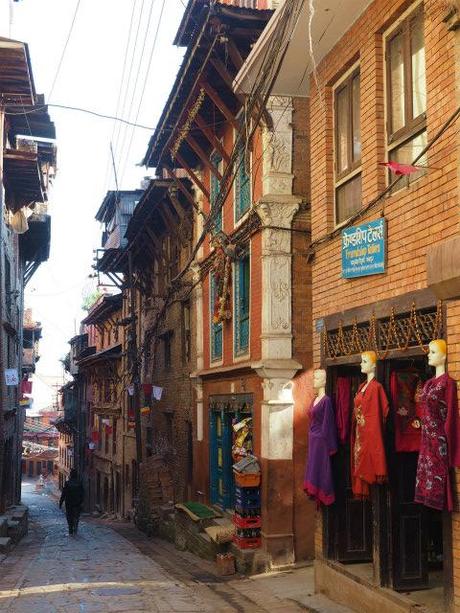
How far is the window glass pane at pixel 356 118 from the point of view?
1017 centimetres

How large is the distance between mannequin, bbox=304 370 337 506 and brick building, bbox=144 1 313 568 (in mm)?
3353

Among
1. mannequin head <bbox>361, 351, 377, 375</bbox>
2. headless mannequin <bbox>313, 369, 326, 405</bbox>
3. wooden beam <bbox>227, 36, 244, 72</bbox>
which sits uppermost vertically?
wooden beam <bbox>227, 36, 244, 72</bbox>

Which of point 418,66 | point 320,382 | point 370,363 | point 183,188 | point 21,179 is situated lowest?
point 320,382

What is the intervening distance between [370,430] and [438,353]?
168 cm

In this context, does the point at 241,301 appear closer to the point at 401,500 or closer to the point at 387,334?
the point at 387,334

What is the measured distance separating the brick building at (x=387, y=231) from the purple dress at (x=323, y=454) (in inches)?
11.2

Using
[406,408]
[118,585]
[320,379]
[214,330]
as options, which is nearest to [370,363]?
[406,408]

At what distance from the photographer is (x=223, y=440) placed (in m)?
17.5

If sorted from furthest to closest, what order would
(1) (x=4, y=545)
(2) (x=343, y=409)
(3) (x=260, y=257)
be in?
1. (1) (x=4, y=545)
2. (3) (x=260, y=257)
3. (2) (x=343, y=409)

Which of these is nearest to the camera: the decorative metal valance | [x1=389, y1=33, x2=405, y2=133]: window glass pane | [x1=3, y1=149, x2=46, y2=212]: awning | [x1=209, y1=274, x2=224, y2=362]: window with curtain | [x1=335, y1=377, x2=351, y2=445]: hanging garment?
the decorative metal valance

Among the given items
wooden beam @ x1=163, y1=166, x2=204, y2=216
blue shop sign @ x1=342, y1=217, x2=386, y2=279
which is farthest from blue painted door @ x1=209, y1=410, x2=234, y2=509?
blue shop sign @ x1=342, y1=217, x2=386, y2=279

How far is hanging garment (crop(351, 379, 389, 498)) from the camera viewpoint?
28.6 ft

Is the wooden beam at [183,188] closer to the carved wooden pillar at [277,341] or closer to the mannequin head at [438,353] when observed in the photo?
the carved wooden pillar at [277,341]

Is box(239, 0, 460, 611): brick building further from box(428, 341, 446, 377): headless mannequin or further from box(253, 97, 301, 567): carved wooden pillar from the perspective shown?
box(253, 97, 301, 567): carved wooden pillar
